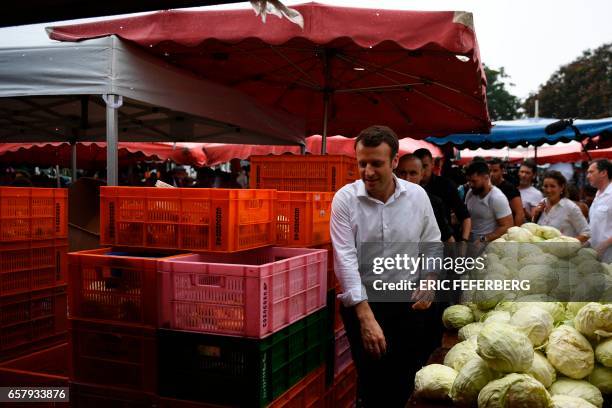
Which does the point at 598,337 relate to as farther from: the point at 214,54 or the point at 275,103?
the point at 275,103

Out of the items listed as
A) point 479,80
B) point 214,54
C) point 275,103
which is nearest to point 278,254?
point 214,54

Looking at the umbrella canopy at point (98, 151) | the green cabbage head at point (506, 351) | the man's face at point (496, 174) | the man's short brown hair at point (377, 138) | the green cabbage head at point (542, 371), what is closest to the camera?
the green cabbage head at point (506, 351)

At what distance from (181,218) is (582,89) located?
4328cm

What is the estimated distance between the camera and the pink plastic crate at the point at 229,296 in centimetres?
256

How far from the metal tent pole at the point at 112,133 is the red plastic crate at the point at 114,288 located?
1.51 meters

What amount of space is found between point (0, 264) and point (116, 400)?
146 cm

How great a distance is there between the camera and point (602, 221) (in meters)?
6.36

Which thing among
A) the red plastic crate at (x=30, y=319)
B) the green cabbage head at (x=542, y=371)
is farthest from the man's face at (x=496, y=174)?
the red plastic crate at (x=30, y=319)

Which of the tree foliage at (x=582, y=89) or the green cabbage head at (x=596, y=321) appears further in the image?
the tree foliage at (x=582, y=89)

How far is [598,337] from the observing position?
2199 millimetres

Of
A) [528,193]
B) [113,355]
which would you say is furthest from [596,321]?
[528,193]

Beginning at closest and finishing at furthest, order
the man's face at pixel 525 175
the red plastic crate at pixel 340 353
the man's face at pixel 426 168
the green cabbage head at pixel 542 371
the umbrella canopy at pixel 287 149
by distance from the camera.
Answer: the green cabbage head at pixel 542 371 → the red plastic crate at pixel 340 353 → the man's face at pixel 426 168 → the man's face at pixel 525 175 → the umbrella canopy at pixel 287 149

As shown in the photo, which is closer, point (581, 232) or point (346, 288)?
point (346, 288)

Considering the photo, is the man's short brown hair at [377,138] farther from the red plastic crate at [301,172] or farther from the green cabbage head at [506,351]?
the red plastic crate at [301,172]
